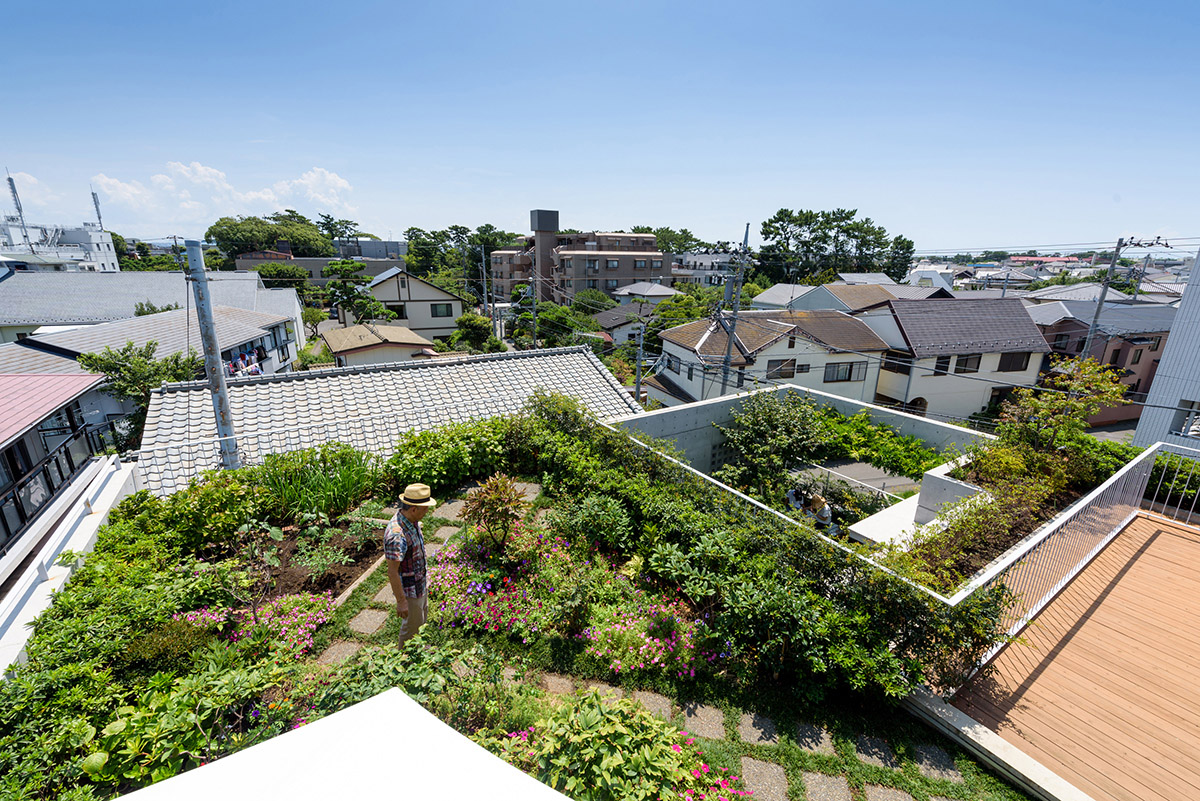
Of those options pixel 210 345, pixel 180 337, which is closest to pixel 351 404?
pixel 210 345

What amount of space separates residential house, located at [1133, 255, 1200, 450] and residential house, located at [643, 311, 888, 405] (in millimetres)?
8963

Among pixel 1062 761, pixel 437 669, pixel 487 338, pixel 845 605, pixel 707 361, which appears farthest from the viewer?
pixel 487 338

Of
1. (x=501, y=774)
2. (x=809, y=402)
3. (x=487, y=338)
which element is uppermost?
(x=501, y=774)

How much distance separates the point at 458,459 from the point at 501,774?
5717 mm

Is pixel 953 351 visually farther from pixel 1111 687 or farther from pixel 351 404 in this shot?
pixel 351 404

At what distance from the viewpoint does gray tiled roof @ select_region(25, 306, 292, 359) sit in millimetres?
15992

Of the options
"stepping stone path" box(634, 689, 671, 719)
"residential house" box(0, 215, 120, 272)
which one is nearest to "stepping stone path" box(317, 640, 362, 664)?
"stepping stone path" box(634, 689, 671, 719)

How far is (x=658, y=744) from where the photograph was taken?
9.46 ft

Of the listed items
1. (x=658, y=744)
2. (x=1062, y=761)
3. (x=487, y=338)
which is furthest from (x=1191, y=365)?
(x=487, y=338)

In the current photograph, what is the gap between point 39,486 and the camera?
5.13m

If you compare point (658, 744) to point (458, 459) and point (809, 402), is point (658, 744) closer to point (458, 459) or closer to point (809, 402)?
point (458, 459)

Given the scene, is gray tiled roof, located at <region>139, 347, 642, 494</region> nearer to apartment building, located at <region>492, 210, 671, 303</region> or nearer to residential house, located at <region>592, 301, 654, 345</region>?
residential house, located at <region>592, 301, 654, 345</region>

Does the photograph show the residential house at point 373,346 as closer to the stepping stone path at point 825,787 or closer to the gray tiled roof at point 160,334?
the gray tiled roof at point 160,334

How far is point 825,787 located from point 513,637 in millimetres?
2831
